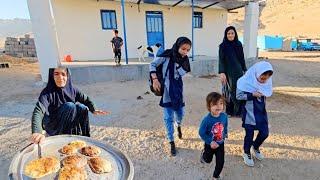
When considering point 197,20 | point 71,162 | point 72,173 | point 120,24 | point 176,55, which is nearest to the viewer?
point 72,173

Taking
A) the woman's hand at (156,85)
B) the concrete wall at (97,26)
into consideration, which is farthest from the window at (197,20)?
the woman's hand at (156,85)

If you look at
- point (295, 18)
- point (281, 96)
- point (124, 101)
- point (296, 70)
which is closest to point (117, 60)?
point (124, 101)

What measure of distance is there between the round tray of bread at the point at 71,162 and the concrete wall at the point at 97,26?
30.6ft

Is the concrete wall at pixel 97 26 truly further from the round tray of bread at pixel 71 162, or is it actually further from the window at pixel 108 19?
the round tray of bread at pixel 71 162

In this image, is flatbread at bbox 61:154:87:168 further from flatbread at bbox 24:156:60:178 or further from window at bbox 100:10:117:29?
window at bbox 100:10:117:29

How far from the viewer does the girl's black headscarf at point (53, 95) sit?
2641mm

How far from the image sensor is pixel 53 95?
106 inches

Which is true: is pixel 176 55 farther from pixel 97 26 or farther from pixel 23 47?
pixel 23 47

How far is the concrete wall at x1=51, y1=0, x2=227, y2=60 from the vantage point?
1052 cm

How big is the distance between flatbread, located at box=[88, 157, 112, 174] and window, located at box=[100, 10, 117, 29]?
10.2 meters

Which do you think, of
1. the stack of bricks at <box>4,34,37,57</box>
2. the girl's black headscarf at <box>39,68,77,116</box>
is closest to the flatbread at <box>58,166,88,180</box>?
the girl's black headscarf at <box>39,68,77,116</box>

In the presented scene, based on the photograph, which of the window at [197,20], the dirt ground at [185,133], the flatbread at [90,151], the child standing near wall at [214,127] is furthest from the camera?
the window at [197,20]

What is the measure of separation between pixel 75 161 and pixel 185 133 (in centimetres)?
286

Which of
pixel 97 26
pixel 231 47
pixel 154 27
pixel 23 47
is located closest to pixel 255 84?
pixel 231 47
